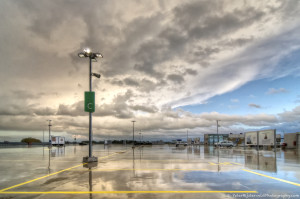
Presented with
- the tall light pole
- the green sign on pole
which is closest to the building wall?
the tall light pole

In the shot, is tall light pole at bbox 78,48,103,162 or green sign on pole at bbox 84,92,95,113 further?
green sign on pole at bbox 84,92,95,113

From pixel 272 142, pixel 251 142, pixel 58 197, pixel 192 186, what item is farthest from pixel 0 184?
pixel 251 142

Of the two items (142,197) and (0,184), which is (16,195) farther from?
(142,197)

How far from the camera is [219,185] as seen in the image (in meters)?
8.98

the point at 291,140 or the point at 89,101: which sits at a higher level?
the point at 89,101

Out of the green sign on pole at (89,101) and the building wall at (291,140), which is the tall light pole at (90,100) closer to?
the green sign on pole at (89,101)

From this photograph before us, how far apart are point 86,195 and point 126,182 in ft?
7.92

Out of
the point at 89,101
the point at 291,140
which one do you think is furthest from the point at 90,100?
the point at 291,140

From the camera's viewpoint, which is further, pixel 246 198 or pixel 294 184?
pixel 294 184

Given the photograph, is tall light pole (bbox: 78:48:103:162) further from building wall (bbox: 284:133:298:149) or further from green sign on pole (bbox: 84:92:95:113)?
building wall (bbox: 284:133:298:149)

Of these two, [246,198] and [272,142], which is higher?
[246,198]

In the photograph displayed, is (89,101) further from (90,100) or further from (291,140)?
(291,140)

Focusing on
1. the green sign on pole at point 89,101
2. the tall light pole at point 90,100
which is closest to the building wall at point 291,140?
the tall light pole at point 90,100

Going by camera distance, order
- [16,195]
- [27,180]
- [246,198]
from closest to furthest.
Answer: [246,198] → [16,195] → [27,180]
